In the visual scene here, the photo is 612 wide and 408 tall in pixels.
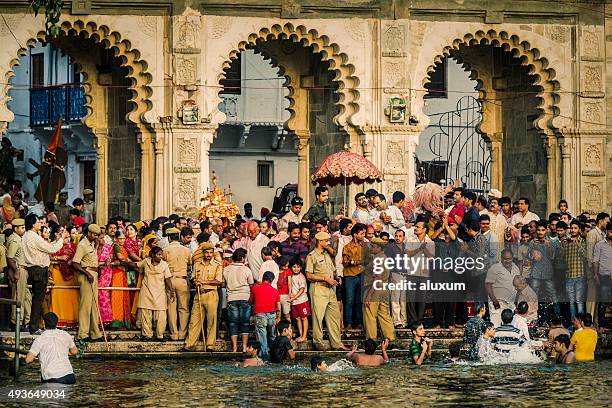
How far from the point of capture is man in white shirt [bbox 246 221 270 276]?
1105 inches

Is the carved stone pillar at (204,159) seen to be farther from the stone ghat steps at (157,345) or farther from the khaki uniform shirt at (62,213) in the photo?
the stone ghat steps at (157,345)

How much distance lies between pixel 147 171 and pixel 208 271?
250 inches

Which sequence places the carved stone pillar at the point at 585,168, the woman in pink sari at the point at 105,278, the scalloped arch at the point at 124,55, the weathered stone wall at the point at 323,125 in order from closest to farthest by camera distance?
the woman in pink sari at the point at 105,278 → the scalloped arch at the point at 124,55 → the carved stone pillar at the point at 585,168 → the weathered stone wall at the point at 323,125

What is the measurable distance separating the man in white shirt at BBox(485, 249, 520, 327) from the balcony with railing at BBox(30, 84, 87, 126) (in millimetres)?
18770

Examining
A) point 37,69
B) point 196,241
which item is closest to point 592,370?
point 196,241

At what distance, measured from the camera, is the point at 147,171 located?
33.4 meters

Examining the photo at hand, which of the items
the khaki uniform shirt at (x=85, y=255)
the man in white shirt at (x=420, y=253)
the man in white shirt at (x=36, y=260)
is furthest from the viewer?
the man in white shirt at (x=420, y=253)

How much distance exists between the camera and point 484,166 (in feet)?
123

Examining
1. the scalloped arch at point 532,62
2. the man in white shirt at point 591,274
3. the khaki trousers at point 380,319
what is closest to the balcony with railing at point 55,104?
the scalloped arch at point 532,62

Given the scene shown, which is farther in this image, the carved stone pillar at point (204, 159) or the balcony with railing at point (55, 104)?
the balcony with railing at point (55, 104)

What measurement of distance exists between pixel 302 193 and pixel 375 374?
11.3 m

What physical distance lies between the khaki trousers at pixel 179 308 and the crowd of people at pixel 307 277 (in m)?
0.02

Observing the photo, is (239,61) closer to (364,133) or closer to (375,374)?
(364,133)

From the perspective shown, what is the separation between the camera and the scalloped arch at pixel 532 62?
111 feet
